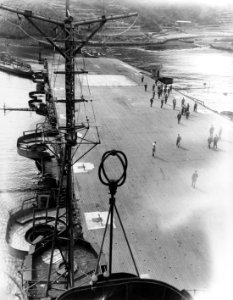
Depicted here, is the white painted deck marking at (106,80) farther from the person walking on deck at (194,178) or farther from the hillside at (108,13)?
the hillside at (108,13)

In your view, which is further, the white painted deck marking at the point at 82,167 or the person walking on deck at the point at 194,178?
the white painted deck marking at the point at 82,167

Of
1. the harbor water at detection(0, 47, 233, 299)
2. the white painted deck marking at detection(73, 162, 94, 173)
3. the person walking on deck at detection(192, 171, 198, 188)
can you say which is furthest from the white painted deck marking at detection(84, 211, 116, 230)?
the person walking on deck at detection(192, 171, 198, 188)

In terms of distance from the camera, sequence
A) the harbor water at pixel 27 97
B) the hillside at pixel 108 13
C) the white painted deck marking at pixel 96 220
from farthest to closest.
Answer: the hillside at pixel 108 13
the harbor water at pixel 27 97
the white painted deck marking at pixel 96 220

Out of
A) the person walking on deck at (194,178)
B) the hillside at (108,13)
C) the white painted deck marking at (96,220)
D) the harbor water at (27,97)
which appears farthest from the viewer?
the hillside at (108,13)

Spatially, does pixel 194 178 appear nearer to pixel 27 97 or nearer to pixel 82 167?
pixel 82 167

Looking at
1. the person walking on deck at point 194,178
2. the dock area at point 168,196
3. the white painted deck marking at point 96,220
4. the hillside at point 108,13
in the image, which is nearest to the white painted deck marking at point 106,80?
the dock area at point 168,196

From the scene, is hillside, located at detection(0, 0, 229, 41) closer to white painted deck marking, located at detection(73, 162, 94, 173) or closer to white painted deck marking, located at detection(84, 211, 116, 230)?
white painted deck marking, located at detection(73, 162, 94, 173)

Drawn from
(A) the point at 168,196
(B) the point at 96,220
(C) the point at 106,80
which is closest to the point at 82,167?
(A) the point at 168,196

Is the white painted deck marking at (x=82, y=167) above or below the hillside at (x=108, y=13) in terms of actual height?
below
